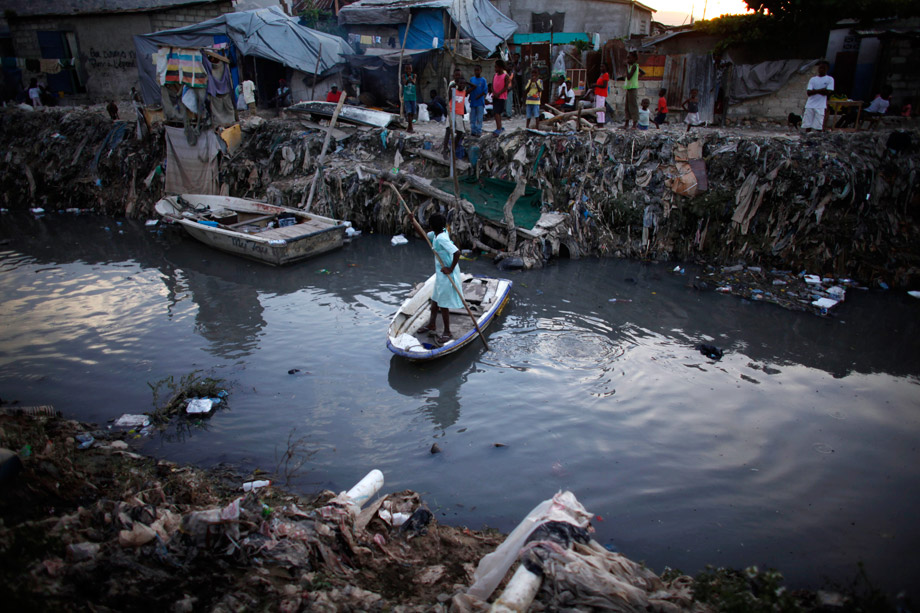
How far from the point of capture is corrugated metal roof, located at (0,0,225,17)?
18219 mm

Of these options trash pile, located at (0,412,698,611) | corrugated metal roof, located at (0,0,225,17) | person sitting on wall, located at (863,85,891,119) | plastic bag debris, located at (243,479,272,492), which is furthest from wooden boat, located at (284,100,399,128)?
person sitting on wall, located at (863,85,891,119)

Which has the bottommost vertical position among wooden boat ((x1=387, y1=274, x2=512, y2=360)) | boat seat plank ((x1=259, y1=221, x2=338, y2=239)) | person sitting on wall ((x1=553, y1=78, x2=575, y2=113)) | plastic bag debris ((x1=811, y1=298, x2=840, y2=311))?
plastic bag debris ((x1=811, y1=298, x2=840, y2=311))

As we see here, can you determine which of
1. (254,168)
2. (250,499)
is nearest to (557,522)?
(250,499)

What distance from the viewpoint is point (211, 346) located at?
7543 millimetres

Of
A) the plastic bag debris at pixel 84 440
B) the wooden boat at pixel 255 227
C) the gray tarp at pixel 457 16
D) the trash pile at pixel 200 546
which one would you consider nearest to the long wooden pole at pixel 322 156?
the wooden boat at pixel 255 227

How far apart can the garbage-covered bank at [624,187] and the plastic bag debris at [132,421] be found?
690cm

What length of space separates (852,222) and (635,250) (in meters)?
3.84

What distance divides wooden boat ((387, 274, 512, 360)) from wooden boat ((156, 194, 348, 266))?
3.60 m

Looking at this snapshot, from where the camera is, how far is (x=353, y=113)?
14547 millimetres

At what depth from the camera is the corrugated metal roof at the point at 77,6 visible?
59.8 ft

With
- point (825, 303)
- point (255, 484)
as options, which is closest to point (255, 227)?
point (255, 484)

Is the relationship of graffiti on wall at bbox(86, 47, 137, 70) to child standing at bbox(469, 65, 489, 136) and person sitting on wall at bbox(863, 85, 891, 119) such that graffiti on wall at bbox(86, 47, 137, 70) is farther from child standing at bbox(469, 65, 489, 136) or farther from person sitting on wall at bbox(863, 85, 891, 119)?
person sitting on wall at bbox(863, 85, 891, 119)

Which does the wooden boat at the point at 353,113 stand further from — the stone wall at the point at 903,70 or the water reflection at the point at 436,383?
the stone wall at the point at 903,70

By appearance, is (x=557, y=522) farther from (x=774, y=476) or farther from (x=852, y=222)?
(x=852, y=222)
